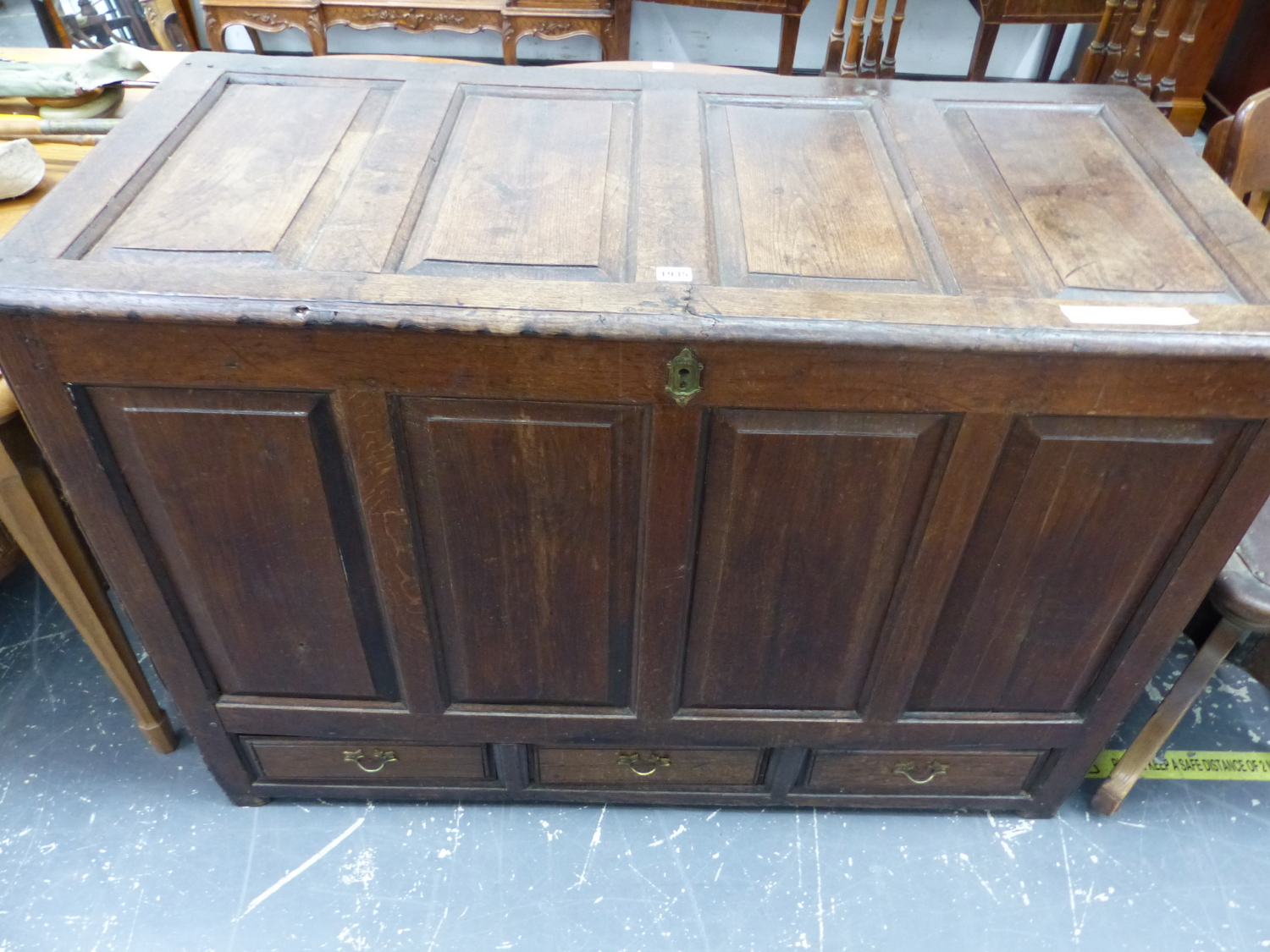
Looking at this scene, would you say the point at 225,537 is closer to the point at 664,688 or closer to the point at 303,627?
the point at 303,627

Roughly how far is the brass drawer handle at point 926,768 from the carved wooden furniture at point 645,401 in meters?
0.04

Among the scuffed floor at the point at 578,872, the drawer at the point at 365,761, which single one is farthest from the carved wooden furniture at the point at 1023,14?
the drawer at the point at 365,761

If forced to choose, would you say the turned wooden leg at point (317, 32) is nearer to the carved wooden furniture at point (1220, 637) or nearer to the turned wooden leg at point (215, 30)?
the turned wooden leg at point (215, 30)

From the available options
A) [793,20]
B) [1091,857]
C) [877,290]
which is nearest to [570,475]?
[877,290]

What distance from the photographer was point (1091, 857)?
1.41 metres

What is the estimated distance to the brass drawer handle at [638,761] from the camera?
4.50 ft

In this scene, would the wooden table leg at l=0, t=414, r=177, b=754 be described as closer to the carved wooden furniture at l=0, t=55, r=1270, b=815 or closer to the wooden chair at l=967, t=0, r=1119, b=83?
the carved wooden furniture at l=0, t=55, r=1270, b=815

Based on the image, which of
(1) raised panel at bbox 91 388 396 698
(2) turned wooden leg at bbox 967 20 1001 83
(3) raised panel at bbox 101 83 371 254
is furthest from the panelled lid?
(2) turned wooden leg at bbox 967 20 1001 83

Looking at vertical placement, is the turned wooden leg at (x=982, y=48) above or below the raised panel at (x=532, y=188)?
below

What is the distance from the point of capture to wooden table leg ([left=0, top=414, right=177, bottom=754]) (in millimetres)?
1156

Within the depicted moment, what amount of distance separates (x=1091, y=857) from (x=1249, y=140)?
3.62ft

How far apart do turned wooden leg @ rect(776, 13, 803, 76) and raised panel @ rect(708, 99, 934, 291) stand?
2.97 ft

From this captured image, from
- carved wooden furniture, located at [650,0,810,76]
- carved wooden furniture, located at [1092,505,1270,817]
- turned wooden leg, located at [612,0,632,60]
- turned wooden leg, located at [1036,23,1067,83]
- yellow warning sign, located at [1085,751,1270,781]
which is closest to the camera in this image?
carved wooden furniture, located at [1092,505,1270,817]

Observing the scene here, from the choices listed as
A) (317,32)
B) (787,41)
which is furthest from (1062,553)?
(317,32)
